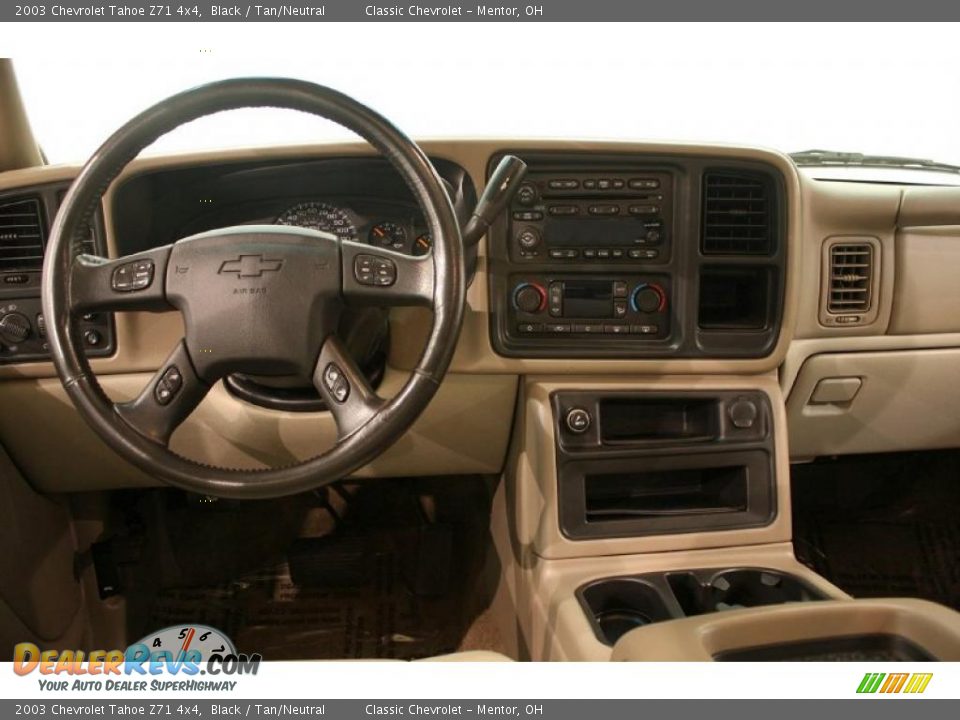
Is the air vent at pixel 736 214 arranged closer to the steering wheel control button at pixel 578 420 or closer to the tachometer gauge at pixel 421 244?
the steering wheel control button at pixel 578 420

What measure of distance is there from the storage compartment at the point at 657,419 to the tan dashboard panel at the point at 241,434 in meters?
0.22

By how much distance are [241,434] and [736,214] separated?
109 cm

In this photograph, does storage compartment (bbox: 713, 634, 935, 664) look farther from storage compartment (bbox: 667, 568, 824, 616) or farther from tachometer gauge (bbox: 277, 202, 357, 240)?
tachometer gauge (bbox: 277, 202, 357, 240)

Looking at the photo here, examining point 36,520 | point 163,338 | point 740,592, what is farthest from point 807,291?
point 36,520

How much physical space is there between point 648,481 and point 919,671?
67cm

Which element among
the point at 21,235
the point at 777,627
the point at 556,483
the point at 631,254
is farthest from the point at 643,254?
the point at 21,235

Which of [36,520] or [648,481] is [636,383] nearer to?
[648,481]

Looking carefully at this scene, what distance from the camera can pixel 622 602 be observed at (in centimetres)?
129

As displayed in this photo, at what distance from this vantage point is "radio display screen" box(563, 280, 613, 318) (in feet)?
4.37

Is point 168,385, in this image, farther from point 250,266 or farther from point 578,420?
point 578,420

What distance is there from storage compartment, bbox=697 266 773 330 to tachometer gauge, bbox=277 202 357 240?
72cm

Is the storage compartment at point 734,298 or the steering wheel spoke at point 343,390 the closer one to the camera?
the steering wheel spoke at point 343,390

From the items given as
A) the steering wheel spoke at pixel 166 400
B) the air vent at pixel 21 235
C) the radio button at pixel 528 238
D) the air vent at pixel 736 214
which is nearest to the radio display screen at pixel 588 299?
the radio button at pixel 528 238

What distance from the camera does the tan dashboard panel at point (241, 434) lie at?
1345 millimetres
